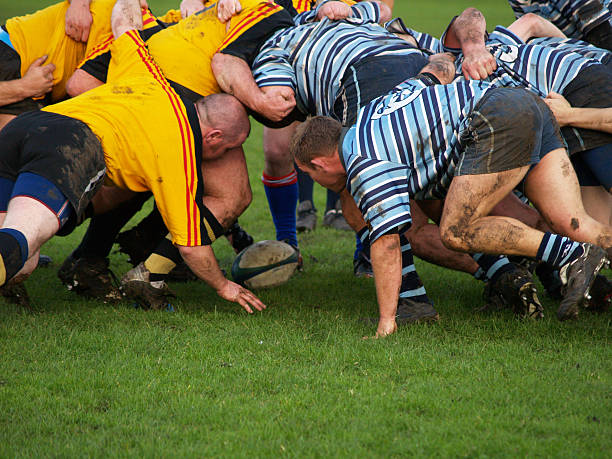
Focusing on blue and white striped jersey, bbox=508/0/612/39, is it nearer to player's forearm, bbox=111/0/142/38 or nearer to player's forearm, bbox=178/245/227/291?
player's forearm, bbox=111/0/142/38

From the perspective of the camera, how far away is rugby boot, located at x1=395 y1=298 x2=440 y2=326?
4.58 meters

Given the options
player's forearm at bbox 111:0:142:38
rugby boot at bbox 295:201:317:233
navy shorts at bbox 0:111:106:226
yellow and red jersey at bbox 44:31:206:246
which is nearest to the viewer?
navy shorts at bbox 0:111:106:226

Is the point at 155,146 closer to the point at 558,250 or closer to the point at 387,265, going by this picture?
the point at 387,265

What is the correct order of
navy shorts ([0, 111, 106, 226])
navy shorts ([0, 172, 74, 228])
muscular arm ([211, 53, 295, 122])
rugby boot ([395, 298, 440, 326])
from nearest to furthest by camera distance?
navy shorts ([0, 172, 74, 228])
navy shorts ([0, 111, 106, 226])
rugby boot ([395, 298, 440, 326])
muscular arm ([211, 53, 295, 122])

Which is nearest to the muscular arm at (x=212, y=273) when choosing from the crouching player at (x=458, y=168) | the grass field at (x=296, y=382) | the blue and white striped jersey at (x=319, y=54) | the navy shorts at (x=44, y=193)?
the grass field at (x=296, y=382)

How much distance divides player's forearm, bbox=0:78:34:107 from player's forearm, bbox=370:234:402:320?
11.0 feet

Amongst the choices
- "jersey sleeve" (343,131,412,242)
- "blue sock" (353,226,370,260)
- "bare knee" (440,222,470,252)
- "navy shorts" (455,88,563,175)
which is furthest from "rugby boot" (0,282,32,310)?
"navy shorts" (455,88,563,175)

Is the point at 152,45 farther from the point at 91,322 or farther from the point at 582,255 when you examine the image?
the point at 582,255

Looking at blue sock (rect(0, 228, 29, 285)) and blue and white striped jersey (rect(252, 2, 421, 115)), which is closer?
blue sock (rect(0, 228, 29, 285))

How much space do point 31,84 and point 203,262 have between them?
2331 mm

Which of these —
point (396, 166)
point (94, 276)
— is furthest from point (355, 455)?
point (94, 276)

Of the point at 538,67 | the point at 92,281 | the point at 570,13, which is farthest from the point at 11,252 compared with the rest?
the point at 570,13

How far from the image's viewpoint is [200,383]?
3664mm

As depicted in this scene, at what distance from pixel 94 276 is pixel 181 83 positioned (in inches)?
62.9
